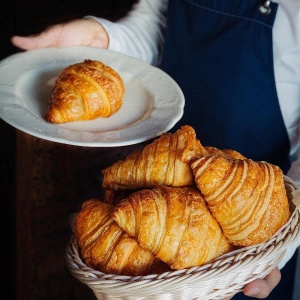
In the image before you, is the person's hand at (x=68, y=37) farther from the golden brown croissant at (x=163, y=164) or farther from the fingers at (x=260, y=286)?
the fingers at (x=260, y=286)

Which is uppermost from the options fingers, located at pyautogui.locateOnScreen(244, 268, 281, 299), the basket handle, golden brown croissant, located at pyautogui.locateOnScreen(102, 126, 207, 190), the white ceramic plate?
golden brown croissant, located at pyautogui.locateOnScreen(102, 126, 207, 190)

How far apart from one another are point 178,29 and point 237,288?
2.22ft

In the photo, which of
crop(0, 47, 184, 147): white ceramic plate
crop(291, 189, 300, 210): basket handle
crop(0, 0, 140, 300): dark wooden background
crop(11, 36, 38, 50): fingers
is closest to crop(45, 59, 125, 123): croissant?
crop(0, 47, 184, 147): white ceramic plate

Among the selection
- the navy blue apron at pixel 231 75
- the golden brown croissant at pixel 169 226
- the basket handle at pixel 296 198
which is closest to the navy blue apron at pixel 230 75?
the navy blue apron at pixel 231 75

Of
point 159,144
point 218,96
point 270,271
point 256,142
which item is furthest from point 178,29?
point 270,271

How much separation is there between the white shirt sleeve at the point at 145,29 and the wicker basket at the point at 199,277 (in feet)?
2.46

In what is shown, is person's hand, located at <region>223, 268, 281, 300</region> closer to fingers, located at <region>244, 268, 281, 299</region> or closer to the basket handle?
fingers, located at <region>244, 268, 281, 299</region>

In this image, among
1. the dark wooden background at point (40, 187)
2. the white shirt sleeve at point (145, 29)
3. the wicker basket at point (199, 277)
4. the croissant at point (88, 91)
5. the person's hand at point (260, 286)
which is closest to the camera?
the wicker basket at point (199, 277)

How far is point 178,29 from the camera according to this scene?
1279mm

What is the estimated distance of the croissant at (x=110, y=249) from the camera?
30.9 inches

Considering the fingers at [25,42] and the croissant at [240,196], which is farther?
the fingers at [25,42]

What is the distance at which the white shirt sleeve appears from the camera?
56.8 inches

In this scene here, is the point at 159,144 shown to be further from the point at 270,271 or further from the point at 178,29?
the point at 178,29

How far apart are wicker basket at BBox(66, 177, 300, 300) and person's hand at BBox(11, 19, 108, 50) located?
0.59 metres
